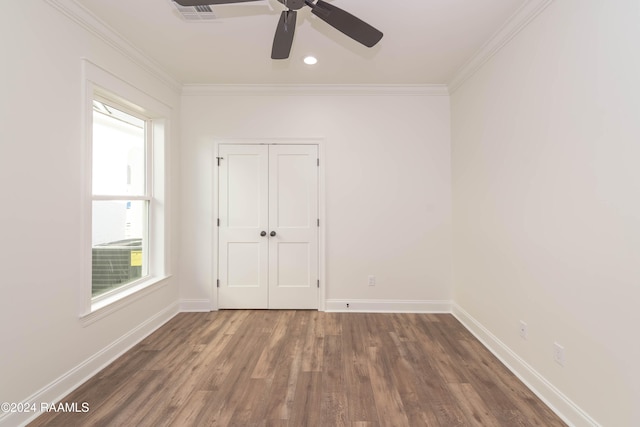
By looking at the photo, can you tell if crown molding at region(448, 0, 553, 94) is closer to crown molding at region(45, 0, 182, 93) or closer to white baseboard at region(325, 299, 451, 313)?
white baseboard at region(325, 299, 451, 313)

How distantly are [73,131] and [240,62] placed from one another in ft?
5.28

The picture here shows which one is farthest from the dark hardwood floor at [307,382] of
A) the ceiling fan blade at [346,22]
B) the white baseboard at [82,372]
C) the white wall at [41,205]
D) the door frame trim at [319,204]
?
the ceiling fan blade at [346,22]

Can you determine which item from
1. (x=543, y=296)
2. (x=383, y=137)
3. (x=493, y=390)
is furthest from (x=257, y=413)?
(x=383, y=137)

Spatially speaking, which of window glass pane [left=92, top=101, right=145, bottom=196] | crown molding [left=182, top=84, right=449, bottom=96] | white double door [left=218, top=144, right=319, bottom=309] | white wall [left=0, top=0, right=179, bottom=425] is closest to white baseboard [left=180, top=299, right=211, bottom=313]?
white double door [left=218, top=144, right=319, bottom=309]

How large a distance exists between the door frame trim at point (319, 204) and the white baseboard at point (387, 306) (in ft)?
0.61

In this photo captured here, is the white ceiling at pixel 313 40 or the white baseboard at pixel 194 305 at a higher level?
the white ceiling at pixel 313 40

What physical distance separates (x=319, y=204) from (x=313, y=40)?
5.72 feet

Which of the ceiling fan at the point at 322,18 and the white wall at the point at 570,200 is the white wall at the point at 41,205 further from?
the white wall at the point at 570,200

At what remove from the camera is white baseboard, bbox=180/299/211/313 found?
11.7ft

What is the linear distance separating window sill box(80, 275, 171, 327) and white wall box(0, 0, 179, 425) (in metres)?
0.07

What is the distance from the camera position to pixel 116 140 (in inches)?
107

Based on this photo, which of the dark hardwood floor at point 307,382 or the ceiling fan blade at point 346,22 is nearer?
the ceiling fan blade at point 346,22

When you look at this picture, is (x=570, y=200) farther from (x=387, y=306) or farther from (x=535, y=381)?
(x=387, y=306)

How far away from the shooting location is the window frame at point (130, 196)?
2.19 metres
